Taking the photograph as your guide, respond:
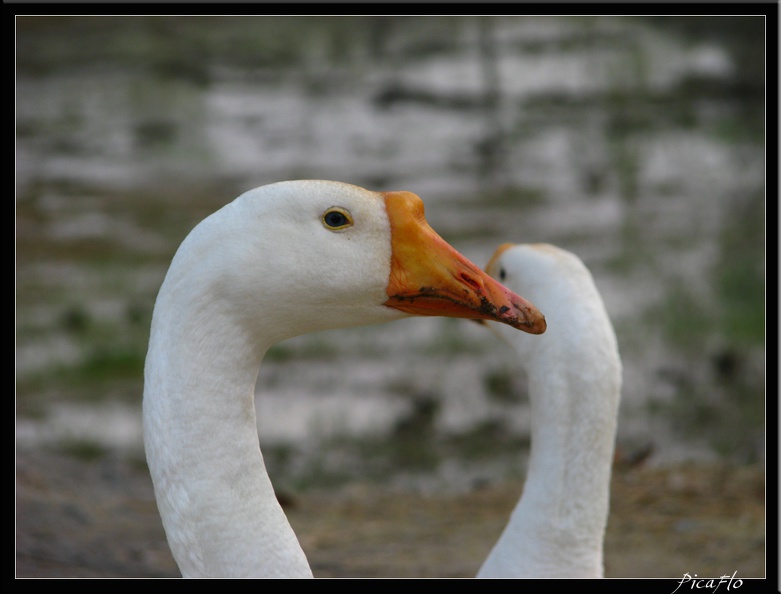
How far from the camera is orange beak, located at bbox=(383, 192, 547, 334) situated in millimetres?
2355

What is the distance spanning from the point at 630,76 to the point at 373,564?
6283mm

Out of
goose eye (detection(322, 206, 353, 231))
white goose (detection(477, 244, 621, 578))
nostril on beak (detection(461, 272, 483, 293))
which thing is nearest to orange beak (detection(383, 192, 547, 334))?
nostril on beak (detection(461, 272, 483, 293))

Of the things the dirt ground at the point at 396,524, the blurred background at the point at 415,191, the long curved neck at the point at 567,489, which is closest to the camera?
the long curved neck at the point at 567,489

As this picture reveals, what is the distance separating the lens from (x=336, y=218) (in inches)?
91.4

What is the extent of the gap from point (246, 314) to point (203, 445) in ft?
1.09

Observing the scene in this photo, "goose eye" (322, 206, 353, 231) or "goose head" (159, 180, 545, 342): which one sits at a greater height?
"goose eye" (322, 206, 353, 231)

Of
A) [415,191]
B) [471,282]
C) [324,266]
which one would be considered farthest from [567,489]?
[415,191]

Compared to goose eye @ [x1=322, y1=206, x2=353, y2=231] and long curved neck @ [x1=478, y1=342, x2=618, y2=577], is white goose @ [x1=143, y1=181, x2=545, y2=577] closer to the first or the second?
goose eye @ [x1=322, y1=206, x2=353, y2=231]

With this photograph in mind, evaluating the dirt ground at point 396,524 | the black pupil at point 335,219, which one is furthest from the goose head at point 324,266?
the dirt ground at point 396,524

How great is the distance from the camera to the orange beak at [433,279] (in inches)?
92.7

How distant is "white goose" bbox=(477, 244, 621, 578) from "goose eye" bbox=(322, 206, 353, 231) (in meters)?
1.34

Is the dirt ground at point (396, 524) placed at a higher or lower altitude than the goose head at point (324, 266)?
lower

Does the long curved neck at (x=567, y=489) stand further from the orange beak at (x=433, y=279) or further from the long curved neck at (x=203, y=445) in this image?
the long curved neck at (x=203, y=445)
